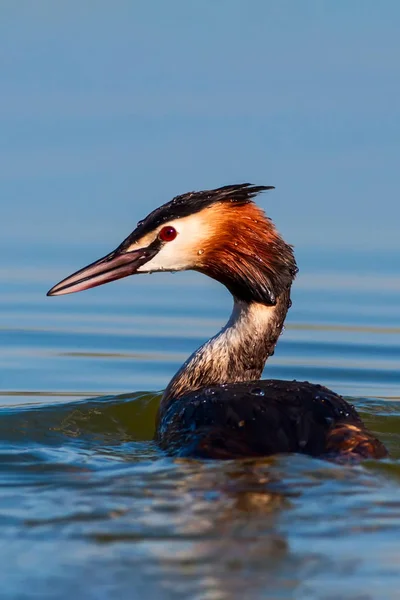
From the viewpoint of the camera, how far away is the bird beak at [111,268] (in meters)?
8.05

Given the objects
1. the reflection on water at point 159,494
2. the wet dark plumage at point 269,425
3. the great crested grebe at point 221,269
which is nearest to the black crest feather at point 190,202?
the great crested grebe at point 221,269

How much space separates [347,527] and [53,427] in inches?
110

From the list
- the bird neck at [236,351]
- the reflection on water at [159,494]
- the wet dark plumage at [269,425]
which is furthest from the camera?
the bird neck at [236,351]

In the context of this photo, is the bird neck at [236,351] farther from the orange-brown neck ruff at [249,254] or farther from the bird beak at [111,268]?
the bird beak at [111,268]

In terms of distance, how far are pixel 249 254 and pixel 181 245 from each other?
0.39m

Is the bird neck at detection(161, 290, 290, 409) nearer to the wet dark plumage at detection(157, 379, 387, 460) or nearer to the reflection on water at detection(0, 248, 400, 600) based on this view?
the reflection on water at detection(0, 248, 400, 600)

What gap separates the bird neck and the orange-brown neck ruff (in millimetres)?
107

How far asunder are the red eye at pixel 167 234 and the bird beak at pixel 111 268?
71 mm

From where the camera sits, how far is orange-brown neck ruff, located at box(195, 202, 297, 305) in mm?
8047

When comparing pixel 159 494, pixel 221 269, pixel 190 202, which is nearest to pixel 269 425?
pixel 159 494

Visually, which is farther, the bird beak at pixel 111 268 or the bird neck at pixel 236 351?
the bird neck at pixel 236 351

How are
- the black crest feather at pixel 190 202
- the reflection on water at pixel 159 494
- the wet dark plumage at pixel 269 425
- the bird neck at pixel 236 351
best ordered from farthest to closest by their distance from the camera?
the bird neck at pixel 236 351 → the black crest feather at pixel 190 202 → the wet dark plumage at pixel 269 425 → the reflection on water at pixel 159 494

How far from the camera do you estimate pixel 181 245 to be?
318 inches

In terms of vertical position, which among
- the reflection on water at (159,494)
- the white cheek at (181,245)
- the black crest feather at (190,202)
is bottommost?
the reflection on water at (159,494)
